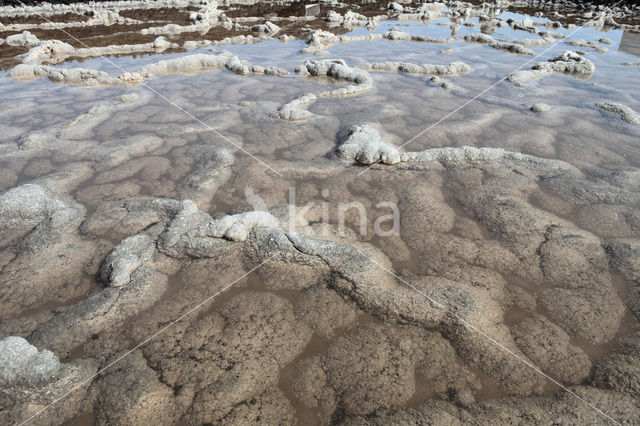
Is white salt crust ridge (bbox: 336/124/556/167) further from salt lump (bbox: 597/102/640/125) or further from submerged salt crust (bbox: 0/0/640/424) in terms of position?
salt lump (bbox: 597/102/640/125)

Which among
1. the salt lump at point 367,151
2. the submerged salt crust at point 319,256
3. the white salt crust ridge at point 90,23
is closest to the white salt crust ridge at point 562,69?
the submerged salt crust at point 319,256

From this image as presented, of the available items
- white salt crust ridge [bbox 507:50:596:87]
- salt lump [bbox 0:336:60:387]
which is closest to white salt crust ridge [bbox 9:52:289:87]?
white salt crust ridge [bbox 507:50:596:87]

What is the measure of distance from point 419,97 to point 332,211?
418 centimetres

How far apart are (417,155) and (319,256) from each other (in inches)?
86.5

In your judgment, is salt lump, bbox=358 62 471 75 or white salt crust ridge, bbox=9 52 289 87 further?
salt lump, bbox=358 62 471 75

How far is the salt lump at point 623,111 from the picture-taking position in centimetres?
536

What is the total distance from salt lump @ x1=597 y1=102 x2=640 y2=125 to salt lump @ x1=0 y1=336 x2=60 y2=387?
7744 millimetres

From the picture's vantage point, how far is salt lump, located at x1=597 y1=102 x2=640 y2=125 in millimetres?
5359

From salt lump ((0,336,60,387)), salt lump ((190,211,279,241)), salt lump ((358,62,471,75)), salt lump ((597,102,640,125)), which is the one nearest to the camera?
salt lump ((0,336,60,387))

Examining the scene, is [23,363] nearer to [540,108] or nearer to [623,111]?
[540,108]

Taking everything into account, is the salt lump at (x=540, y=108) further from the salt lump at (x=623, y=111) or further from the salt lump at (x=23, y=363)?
the salt lump at (x=23, y=363)

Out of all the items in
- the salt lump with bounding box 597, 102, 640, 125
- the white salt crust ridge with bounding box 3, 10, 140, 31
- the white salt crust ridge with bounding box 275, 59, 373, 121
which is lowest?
the salt lump with bounding box 597, 102, 640, 125

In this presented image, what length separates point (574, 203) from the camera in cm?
347

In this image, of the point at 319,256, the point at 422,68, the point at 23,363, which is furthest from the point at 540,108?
the point at 23,363
